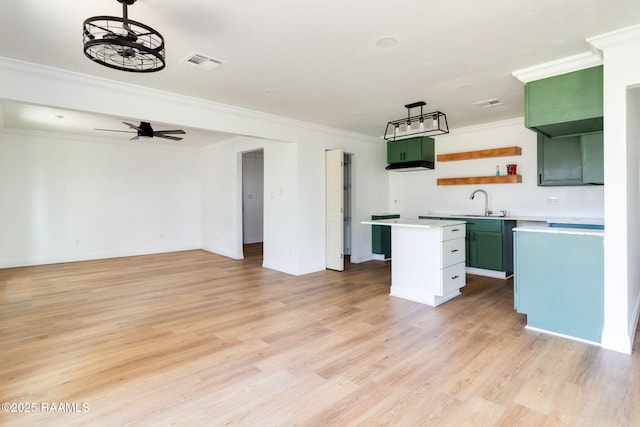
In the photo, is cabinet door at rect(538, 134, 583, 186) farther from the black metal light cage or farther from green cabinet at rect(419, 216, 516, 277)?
the black metal light cage

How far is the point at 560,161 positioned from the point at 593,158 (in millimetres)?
554

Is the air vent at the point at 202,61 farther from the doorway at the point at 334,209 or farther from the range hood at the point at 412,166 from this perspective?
the range hood at the point at 412,166

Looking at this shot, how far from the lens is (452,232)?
3951mm

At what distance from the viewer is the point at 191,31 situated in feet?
8.19

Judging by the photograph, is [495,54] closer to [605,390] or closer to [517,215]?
[605,390]

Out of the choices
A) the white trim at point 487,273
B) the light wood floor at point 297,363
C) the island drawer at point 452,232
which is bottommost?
the light wood floor at point 297,363

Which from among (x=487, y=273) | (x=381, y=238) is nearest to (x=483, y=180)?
(x=487, y=273)

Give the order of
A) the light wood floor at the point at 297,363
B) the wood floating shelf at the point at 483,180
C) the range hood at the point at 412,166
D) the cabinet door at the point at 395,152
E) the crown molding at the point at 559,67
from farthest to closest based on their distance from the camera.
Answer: the cabinet door at the point at 395,152
the range hood at the point at 412,166
the wood floating shelf at the point at 483,180
the crown molding at the point at 559,67
the light wood floor at the point at 297,363

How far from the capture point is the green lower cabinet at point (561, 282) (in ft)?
8.95

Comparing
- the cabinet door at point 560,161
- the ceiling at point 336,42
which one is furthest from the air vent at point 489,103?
the cabinet door at point 560,161

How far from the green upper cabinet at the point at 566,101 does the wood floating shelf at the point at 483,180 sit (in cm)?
170

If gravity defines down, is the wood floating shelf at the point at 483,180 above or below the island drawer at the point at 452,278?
above

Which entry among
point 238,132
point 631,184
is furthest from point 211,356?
point 631,184

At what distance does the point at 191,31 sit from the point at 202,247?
635 centimetres
